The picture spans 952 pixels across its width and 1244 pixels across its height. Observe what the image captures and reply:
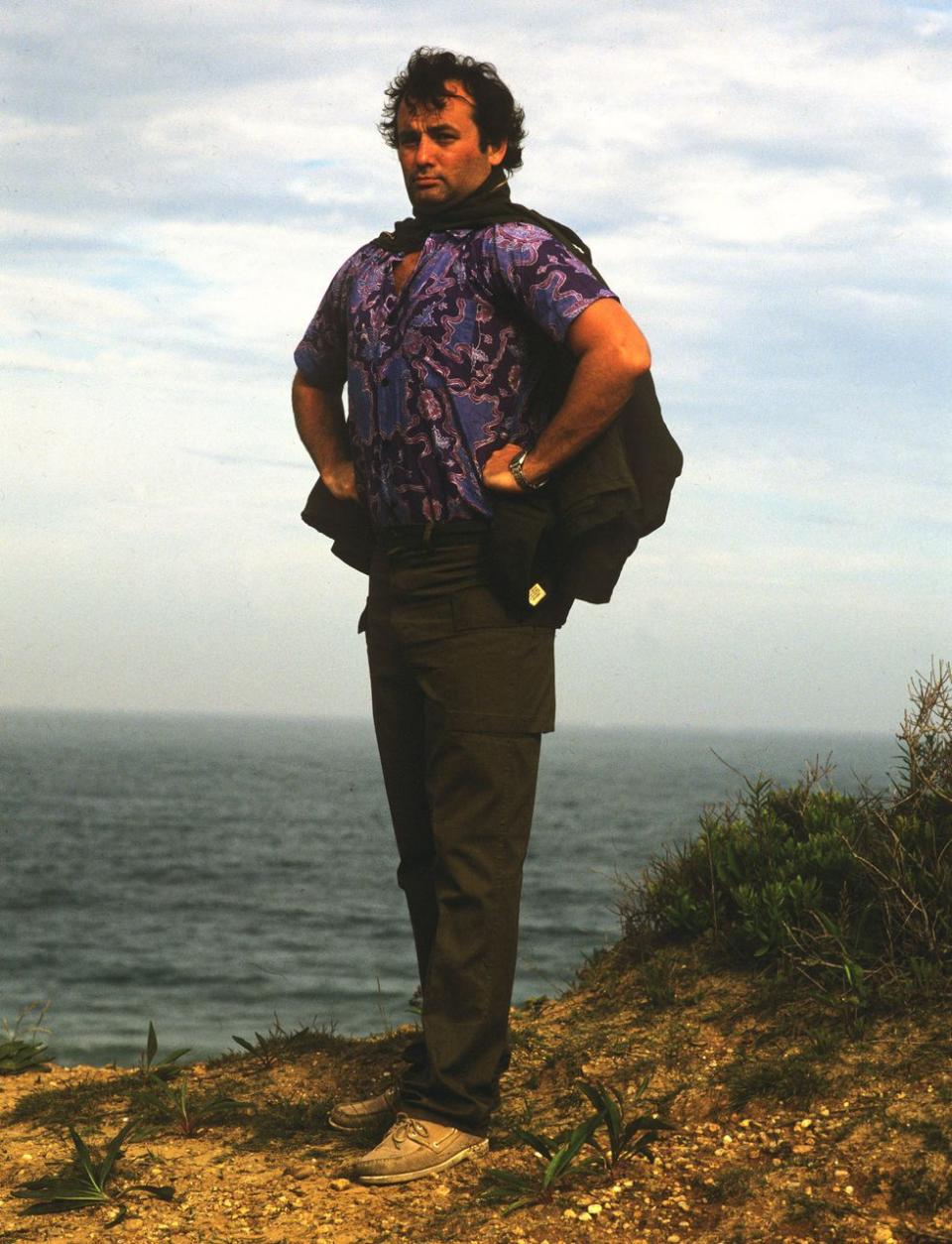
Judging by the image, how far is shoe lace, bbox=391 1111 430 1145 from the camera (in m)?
3.79

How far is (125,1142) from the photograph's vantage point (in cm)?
436

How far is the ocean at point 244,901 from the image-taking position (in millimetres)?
19562

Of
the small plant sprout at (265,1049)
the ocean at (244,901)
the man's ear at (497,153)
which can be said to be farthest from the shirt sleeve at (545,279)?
the small plant sprout at (265,1049)

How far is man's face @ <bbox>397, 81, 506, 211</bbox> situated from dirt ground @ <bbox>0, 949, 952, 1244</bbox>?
278 centimetres

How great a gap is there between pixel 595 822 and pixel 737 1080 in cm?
5351

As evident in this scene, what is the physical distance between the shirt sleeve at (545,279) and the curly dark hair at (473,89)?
43cm

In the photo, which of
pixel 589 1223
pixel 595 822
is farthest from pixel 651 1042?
pixel 595 822

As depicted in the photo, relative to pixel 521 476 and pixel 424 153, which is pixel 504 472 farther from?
pixel 424 153

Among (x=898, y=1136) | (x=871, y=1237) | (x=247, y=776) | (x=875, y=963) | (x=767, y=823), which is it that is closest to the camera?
(x=871, y=1237)

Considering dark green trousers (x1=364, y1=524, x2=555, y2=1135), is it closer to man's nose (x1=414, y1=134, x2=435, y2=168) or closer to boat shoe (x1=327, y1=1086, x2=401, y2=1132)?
boat shoe (x1=327, y1=1086, x2=401, y2=1132)

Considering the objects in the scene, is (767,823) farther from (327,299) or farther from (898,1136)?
(327,299)

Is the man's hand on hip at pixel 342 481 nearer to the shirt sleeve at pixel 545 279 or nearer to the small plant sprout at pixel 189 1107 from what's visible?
the shirt sleeve at pixel 545 279

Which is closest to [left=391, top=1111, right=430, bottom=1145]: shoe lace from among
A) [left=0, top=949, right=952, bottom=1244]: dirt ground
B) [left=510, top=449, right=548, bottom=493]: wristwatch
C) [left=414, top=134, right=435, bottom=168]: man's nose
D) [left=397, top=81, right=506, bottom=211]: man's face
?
[left=0, top=949, right=952, bottom=1244]: dirt ground

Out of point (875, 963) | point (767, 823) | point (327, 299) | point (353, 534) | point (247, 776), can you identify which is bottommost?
point (247, 776)
